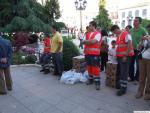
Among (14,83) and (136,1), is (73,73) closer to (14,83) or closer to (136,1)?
(14,83)

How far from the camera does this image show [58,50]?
8422 millimetres

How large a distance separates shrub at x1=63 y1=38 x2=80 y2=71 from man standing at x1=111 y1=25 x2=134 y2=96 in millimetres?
3067

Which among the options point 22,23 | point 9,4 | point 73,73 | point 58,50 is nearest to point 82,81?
point 73,73

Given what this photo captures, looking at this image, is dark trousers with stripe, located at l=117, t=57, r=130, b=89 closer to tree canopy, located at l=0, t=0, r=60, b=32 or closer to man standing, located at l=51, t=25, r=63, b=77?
man standing, located at l=51, t=25, r=63, b=77

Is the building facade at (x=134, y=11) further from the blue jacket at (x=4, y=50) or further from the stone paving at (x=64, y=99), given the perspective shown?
the blue jacket at (x=4, y=50)

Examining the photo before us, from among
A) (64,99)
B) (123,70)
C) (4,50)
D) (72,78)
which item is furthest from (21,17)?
(123,70)

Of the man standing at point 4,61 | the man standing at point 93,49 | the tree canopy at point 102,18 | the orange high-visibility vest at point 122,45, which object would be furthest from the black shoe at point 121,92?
the tree canopy at point 102,18

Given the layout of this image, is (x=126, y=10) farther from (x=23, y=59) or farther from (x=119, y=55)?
(x=119, y=55)

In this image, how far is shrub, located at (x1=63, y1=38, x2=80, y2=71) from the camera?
372 inches

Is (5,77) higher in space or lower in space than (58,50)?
lower

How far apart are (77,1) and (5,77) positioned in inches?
578

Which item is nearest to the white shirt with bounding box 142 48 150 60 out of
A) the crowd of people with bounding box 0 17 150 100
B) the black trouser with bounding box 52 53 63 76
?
the crowd of people with bounding box 0 17 150 100

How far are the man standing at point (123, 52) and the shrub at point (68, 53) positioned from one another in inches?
121

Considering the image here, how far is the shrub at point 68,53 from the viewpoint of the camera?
945 centimetres
